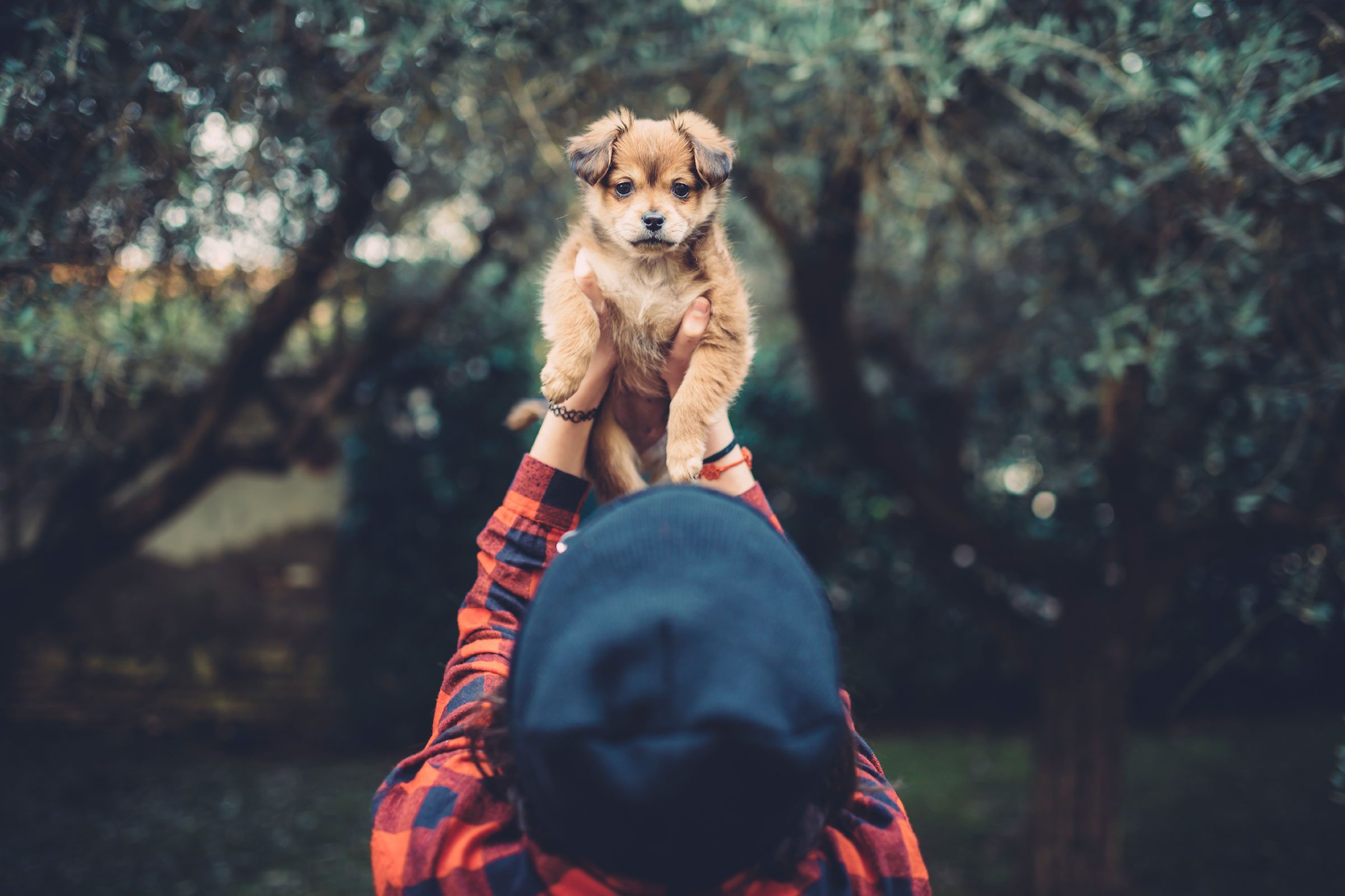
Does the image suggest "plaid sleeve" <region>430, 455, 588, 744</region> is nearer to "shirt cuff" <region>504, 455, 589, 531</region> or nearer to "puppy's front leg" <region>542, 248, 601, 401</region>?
"shirt cuff" <region>504, 455, 589, 531</region>

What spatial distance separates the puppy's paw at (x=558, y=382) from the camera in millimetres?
1943

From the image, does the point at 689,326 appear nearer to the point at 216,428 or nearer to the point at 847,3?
the point at 847,3

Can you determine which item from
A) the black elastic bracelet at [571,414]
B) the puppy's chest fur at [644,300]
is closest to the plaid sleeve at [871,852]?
the black elastic bracelet at [571,414]

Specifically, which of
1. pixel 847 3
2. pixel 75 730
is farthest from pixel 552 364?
pixel 75 730

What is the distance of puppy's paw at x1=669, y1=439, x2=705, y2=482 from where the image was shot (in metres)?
1.95

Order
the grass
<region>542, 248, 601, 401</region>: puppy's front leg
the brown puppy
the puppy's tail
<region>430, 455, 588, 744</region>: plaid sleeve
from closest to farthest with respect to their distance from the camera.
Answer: <region>430, 455, 588, 744</region>: plaid sleeve
<region>542, 248, 601, 401</region>: puppy's front leg
the brown puppy
the puppy's tail
the grass

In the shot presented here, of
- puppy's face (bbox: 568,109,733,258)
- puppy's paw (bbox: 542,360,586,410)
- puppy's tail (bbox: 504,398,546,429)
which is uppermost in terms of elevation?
puppy's face (bbox: 568,109,733,258)

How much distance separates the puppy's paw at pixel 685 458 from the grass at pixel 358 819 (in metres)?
3.89

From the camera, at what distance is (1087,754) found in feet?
14.1

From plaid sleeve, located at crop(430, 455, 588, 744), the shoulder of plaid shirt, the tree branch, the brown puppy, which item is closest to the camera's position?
the shoulder of plaid shirt

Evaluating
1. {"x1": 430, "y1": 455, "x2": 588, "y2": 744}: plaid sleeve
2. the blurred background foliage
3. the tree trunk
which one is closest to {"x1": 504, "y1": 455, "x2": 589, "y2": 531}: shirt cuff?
{"x1": 430, "y1": 455, "x2": 588, "y2": 744}: plaid sleeve

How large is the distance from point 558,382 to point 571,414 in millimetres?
125

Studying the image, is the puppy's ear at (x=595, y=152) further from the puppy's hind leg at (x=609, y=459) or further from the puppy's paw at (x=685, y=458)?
the puppy's paw at (x=685, y=458)

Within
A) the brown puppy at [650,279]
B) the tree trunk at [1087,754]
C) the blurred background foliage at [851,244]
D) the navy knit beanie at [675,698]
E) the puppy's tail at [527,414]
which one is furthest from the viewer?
the tree trunk at [1087,754]
